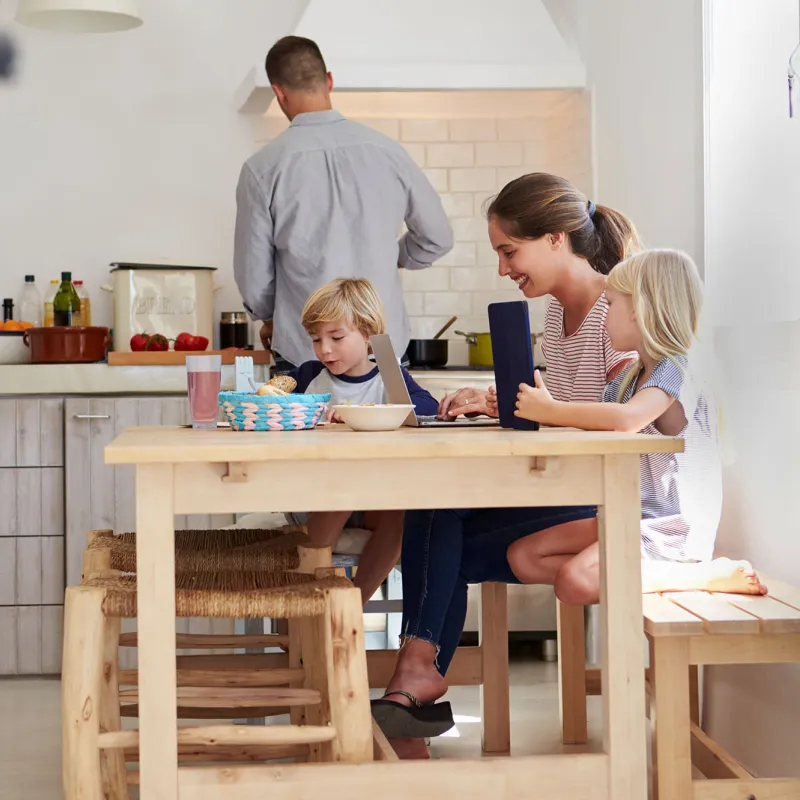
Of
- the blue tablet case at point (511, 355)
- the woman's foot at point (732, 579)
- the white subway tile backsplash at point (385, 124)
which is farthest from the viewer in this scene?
the white subway tile backsplash at point (385, 124)

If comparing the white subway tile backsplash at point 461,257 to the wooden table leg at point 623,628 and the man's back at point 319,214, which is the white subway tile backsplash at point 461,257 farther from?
the wooden table leg at point 623,628

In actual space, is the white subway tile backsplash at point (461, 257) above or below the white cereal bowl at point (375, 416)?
above

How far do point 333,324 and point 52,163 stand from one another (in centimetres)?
216

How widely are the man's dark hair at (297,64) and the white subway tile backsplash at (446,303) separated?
135 cm

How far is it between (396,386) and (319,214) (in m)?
1.38

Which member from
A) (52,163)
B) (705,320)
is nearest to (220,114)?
(52,163)

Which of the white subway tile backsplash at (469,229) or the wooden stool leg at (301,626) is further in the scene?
the white subway tile backsplash at (469,229)

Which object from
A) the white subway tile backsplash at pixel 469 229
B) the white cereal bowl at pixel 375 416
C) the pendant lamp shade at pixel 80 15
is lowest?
the white cereal bowl at pixel 375 416

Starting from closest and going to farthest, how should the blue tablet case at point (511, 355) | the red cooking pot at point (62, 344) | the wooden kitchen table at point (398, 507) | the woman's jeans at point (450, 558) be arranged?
the wooden kitchen table at point (398, 507), the blue tablet case at point (511, 355), the woman's jeans at point (450, 558), the red cooking pot at point (62, 344)

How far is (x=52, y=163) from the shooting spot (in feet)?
14.1

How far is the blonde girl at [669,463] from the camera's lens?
83.8 inches

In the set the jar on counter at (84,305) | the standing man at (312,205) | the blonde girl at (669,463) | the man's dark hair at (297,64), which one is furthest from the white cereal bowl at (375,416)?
the jar on counter at (84,305)

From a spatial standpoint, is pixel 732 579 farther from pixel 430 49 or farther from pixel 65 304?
pixel 65 304

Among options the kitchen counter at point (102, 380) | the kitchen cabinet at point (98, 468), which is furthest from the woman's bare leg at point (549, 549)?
the kitchen cabinet at point (98, 468)
